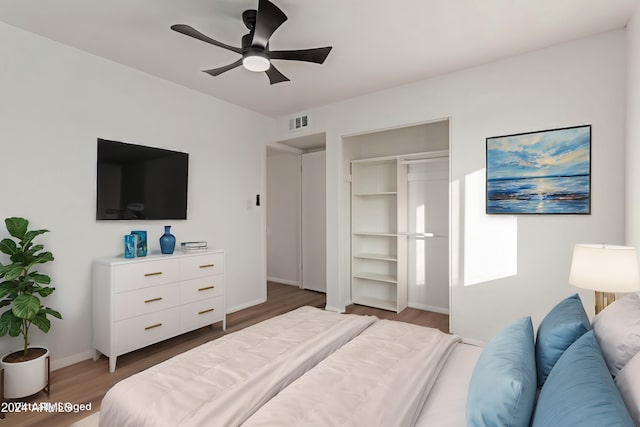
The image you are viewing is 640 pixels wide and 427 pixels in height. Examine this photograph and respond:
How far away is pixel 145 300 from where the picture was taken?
276 centimetres

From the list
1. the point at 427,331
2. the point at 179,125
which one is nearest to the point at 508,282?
the point at 427,331

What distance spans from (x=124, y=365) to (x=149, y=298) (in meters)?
0.54

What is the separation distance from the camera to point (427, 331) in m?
1.95

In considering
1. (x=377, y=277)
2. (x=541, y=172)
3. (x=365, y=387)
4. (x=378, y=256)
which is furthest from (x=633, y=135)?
(x=377, y=277)

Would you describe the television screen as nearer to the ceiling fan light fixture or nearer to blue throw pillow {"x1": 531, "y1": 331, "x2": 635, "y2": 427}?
the ceiling fan light fixture

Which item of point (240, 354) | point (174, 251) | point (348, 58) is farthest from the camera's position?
point (174, 251)

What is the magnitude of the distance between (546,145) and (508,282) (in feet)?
3.98

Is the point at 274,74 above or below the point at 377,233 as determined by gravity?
above

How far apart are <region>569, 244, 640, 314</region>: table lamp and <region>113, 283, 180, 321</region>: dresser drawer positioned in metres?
3.05

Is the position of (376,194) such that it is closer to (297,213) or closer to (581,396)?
(297,213)

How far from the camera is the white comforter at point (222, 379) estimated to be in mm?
1184

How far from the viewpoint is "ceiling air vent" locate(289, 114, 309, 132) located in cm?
429

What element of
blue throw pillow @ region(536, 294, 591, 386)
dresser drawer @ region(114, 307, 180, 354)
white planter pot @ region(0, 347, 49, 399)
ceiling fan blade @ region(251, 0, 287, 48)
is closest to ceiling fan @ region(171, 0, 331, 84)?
ceiling fan blade @ region(251, 0, 287, 48)

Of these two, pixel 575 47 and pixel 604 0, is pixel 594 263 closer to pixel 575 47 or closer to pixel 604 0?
pixel 604 0
